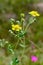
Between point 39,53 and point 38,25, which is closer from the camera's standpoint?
point 39,53

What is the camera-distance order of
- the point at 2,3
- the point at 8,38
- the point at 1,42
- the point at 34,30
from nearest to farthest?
the point at 1,42, the point at 8,38, the point at 34,30, the point at 2,3

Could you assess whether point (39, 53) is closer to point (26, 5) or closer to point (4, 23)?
point (4, 23)

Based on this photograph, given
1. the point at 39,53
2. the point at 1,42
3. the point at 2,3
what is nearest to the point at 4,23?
the point at 2,3

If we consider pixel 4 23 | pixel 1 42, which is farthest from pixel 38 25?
pixel 1 42

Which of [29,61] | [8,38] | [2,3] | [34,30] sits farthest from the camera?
[2,3]

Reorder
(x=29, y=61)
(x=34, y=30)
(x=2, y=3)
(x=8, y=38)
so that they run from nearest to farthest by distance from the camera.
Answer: (x=29, y=61) < (x=8, y=38) < (x=34, y=30) < (x=2, y=3)

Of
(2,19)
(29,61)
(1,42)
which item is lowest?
(29,61)

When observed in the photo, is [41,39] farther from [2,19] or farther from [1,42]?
[1,42]

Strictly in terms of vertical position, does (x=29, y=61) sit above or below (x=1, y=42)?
below

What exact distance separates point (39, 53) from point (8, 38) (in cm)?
77

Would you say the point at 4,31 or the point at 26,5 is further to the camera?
the point at 26,5

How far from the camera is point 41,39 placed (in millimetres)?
4629

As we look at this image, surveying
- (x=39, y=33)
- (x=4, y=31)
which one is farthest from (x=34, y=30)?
(x=4, y=31)

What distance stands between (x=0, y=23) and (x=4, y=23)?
7 cm
